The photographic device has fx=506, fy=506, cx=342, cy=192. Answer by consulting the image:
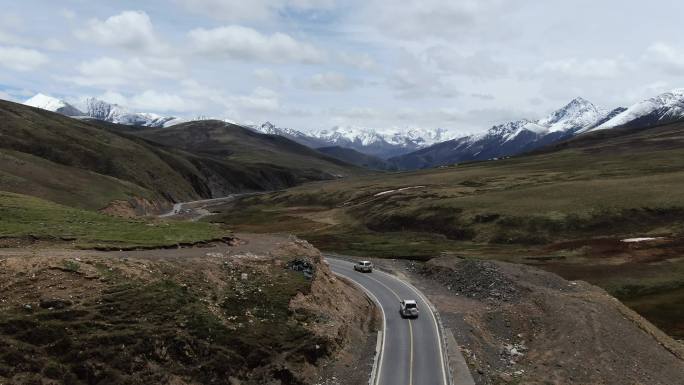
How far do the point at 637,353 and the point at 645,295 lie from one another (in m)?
23.8

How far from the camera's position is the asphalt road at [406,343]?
40594 mm

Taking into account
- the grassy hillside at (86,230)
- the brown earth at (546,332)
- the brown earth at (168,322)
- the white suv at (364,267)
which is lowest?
the brown earth at (546,332)

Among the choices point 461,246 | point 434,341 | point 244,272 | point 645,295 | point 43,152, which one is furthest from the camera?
point 43,152

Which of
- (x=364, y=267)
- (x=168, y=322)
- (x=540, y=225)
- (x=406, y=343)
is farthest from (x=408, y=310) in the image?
(x=540, y=225)

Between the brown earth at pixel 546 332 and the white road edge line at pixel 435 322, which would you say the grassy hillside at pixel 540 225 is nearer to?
the brown earth at pixel 546 332

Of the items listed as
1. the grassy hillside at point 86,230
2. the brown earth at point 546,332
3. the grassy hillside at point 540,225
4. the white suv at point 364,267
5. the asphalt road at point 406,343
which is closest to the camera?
the asphalt road at point 406,343

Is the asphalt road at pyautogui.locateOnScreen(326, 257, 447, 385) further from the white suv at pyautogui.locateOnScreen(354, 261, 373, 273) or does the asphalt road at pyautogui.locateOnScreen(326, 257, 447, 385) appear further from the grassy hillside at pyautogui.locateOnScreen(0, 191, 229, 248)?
the grassy hillside at pyautogui.locateOnScreen(0, 191, 229, 248)

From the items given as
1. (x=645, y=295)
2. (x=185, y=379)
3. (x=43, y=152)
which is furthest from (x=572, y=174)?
(x=43, y=152)

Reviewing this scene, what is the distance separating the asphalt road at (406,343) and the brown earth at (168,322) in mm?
2167

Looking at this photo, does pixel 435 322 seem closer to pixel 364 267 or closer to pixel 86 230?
pixel 364 267

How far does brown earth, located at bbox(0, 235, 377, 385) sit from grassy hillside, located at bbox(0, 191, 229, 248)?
9.80 feet

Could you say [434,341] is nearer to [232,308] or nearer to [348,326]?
[348,326]

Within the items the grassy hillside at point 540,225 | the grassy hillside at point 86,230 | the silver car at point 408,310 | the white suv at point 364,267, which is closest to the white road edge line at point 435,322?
the silver car at point 408,310

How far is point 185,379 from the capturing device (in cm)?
3322
